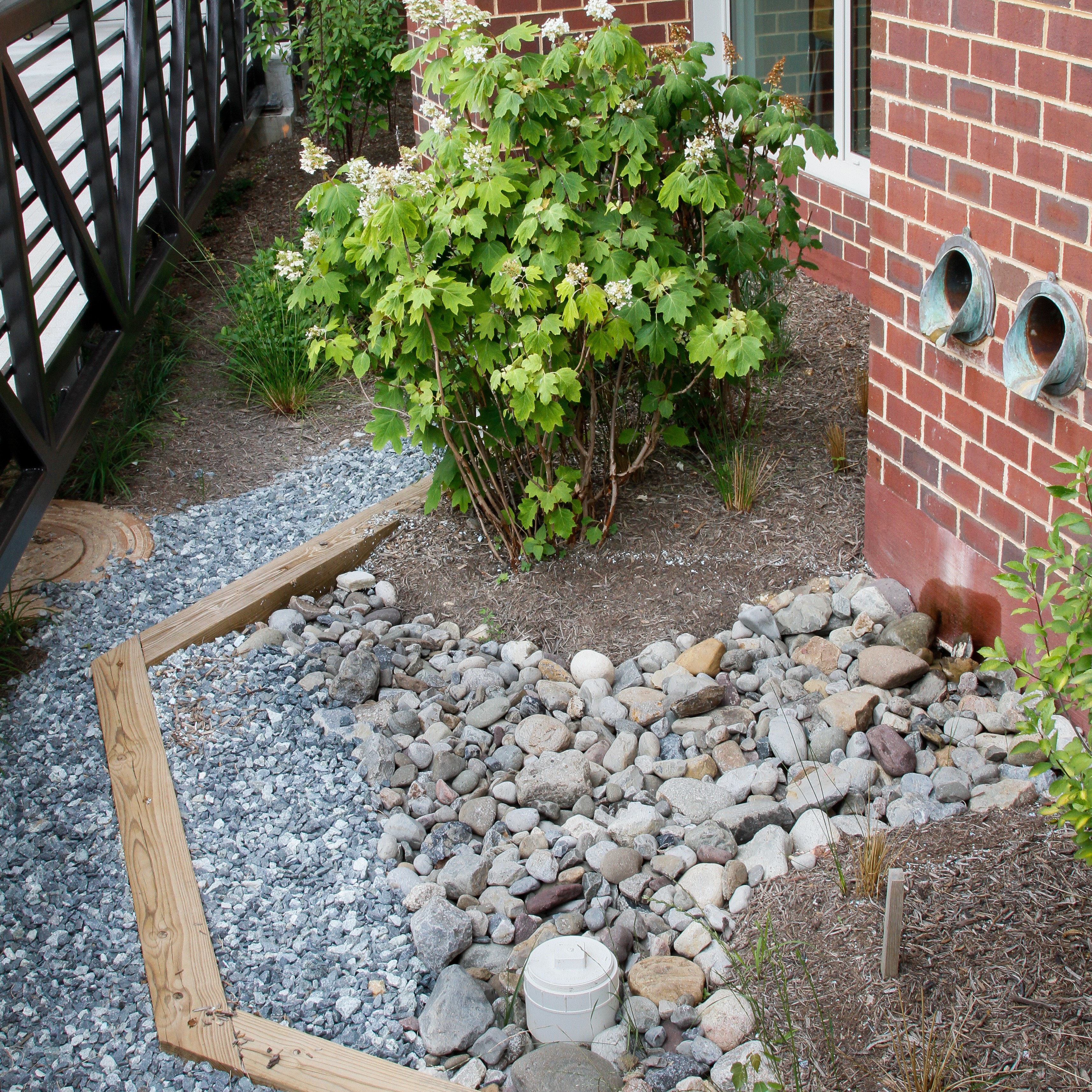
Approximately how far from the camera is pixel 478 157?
3.25 metres

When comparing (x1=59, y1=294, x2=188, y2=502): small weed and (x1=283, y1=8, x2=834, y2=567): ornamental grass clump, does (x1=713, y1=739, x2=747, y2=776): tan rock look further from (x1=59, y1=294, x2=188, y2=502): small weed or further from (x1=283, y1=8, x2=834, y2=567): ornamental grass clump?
(x1=59, y1=294, x2=188, y2=502): small weed

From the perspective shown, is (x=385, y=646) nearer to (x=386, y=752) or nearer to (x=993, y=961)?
(x=386, y=752)

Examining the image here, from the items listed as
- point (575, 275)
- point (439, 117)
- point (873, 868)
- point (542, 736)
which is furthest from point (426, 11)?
point (873, 868)

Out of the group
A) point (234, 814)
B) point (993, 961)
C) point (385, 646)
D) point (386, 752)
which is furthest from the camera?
point (385, 646)

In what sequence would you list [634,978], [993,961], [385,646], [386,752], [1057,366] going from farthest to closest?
1. [385,646]
2. [386,752]
3. [1057,366]
4. [634,978]
5. [993,961]

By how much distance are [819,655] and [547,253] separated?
146cm

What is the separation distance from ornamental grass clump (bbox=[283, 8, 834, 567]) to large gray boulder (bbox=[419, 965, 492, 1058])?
1.62 metres

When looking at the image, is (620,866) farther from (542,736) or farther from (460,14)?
(460,14)

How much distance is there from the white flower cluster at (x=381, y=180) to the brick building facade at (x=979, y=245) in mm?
1346

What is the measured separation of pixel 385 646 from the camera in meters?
3.76

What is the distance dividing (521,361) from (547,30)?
912 mm

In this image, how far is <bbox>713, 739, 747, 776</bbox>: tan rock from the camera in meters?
3.15

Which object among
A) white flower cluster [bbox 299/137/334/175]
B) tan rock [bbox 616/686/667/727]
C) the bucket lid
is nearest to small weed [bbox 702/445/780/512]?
tan rock [bbox 616/686/667/727]

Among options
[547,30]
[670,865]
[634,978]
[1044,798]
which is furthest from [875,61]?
[634,978]
